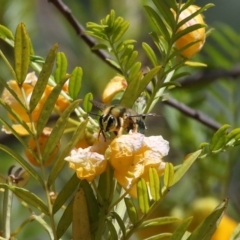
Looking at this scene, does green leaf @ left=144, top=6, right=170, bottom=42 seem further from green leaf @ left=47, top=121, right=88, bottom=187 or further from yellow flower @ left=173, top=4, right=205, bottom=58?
green leaf @ left=47, top=121, right=88, bottom=187

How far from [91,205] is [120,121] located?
79 mm

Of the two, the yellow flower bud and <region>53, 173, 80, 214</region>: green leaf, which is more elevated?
the yellow flower bud

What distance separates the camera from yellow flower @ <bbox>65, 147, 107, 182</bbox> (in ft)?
1.52

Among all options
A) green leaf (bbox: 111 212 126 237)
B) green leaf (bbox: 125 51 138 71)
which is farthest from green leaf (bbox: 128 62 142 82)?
green leaf (bbox: 111 212 126 237)

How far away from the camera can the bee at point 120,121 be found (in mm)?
519

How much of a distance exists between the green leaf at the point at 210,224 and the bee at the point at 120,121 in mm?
101

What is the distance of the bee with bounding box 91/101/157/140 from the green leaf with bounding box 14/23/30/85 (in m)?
0.08

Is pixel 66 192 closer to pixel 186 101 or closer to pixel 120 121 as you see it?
pixel 120 121

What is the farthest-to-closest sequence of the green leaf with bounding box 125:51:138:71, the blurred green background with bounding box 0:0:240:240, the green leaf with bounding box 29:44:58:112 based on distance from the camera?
the blurred green background with bounding box 0:0:240:240 < the green leaf with bounding box 125:51:138:71 < the green leaf with bounding box 29:44:58:112

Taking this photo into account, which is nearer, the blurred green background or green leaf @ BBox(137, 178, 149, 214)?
green leaf @ BBox(137, 178, 149, 214)

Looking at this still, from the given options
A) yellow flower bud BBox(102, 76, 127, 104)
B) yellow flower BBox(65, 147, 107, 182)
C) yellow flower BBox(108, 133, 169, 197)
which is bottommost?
yellow flower BBox(108, 133, 169, 197)

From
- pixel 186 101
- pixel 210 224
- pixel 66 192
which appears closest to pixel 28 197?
pixel 66 192

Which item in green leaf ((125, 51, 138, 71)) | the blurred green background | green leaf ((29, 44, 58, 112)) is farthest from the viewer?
the blurred green background

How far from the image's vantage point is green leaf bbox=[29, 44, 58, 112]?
1.49 feet
